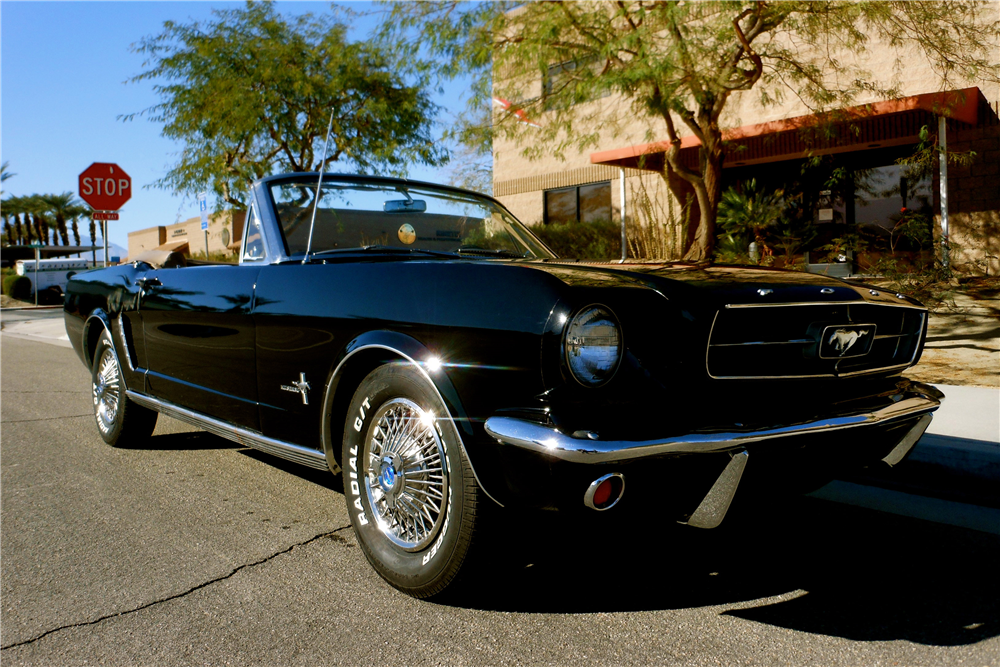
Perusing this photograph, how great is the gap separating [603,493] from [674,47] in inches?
301

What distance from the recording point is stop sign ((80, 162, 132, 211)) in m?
12.6

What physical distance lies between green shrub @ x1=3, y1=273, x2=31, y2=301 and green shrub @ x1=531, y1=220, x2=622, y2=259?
21319 millimetres

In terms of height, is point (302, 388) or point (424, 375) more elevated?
point (424, 375)

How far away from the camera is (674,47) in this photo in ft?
28.8

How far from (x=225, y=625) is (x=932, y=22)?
10.3 m

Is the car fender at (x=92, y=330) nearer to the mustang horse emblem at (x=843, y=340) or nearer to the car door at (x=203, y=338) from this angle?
the car door at (x=203, y=338)

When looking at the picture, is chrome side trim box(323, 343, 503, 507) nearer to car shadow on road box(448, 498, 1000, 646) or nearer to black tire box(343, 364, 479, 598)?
black tire box(343, 364, 479, 598)

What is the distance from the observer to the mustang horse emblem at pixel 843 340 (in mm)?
2730

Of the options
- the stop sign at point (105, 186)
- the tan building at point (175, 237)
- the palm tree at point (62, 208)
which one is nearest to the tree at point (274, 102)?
the stop sign at point (105, 186)

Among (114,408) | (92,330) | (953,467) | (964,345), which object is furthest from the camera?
(964,345)

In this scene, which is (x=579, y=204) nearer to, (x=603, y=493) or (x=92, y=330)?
(x=92, y=330)

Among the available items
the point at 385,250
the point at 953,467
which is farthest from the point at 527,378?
the point at 953,467

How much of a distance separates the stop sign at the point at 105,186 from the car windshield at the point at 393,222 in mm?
10247

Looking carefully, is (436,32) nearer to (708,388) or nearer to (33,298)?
(708,388)
